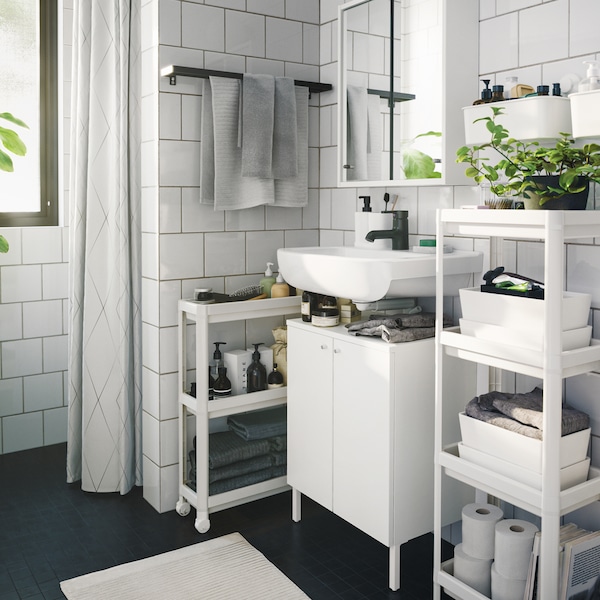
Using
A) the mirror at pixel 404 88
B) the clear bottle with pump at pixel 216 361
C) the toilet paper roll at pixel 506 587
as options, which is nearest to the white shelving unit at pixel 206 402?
the clear bottle with pump at pixel 216 361

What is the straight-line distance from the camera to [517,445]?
1.92 metres

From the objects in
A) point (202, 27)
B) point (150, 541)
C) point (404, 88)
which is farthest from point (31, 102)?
point (150, 541)

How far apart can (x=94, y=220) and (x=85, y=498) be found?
1.16 metres

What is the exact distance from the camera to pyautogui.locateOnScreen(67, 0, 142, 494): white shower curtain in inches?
112

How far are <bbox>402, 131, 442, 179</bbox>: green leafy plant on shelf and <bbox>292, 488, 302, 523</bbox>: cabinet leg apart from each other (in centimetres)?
126

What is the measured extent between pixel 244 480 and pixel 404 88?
5.27ft

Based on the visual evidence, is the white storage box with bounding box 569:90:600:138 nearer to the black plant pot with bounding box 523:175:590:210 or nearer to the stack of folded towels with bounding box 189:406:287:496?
the black plant pot with bounding box 523:175:590:210

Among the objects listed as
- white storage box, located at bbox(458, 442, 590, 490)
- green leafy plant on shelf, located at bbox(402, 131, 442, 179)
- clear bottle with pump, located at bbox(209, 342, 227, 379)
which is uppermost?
green leafy plant on shelf, located at bbox(402, 131, 442, 179)

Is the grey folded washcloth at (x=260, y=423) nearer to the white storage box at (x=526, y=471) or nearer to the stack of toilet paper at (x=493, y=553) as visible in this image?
the stack of toilet paper at (x=493, y=553)

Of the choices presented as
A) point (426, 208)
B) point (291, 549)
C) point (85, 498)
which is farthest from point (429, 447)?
point (85, 498)

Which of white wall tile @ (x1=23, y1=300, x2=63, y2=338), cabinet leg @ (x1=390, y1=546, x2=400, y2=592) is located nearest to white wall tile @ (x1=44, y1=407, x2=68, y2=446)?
white wall tile @ (x1=23, y1=300, x2=63, y2=338)

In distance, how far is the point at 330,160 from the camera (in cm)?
304

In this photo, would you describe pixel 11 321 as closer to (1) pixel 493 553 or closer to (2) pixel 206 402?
(2) pixel 206 402

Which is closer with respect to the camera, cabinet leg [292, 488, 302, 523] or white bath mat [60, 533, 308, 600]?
white bath mat [60, 533, 308, 600]
